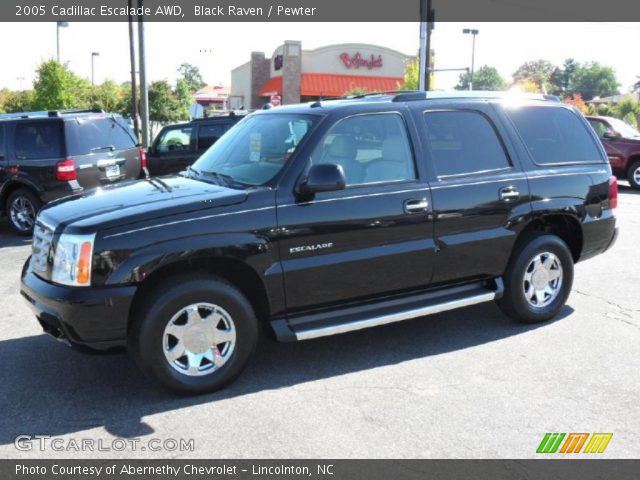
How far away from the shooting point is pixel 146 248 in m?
3.94

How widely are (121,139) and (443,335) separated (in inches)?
280

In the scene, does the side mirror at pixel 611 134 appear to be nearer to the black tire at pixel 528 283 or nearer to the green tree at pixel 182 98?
the black tire at pixel 528 283

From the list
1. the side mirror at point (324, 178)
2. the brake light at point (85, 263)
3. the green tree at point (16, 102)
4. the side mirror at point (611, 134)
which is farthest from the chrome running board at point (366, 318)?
Answer: the green tree at point (16, 102)

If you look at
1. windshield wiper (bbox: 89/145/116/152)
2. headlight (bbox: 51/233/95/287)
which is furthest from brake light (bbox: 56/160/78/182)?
headlight (bbox: 51/233/95/287)

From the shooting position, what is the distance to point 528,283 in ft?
18.3

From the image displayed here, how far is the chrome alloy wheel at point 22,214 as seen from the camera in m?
10.2

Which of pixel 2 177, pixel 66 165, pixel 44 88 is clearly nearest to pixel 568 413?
pixel 66 165

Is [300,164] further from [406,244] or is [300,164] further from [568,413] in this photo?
[568,413]

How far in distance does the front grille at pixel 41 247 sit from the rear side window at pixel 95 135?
18.9ft

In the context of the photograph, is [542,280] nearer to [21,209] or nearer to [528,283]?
[528,283]

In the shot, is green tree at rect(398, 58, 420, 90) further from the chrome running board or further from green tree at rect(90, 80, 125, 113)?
the chrome running board

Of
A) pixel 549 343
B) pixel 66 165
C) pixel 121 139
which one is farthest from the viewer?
pixel 121 139

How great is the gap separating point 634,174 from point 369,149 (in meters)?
13.4
